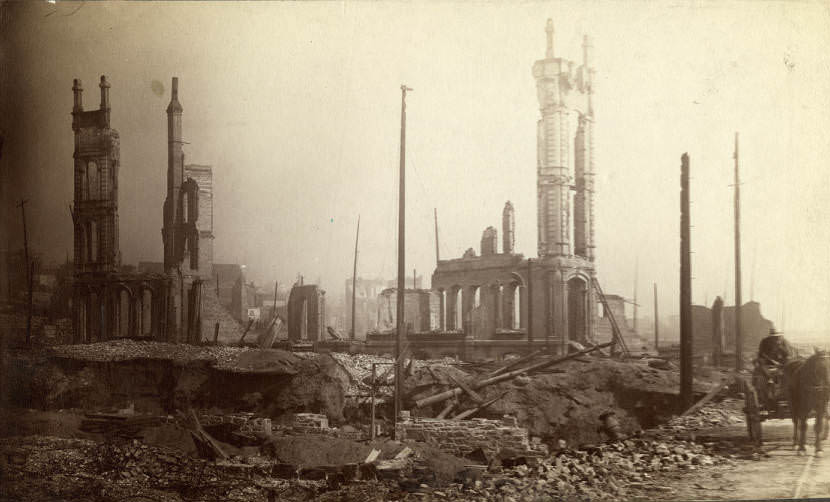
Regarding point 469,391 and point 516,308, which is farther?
point 516,308

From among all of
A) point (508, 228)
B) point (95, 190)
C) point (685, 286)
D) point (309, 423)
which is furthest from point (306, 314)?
point (685, 286)

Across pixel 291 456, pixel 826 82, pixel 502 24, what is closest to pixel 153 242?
pixel 291 456

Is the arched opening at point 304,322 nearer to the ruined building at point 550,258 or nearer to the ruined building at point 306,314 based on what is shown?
the ruined building at point 306,314

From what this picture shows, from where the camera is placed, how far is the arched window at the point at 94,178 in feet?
23.9

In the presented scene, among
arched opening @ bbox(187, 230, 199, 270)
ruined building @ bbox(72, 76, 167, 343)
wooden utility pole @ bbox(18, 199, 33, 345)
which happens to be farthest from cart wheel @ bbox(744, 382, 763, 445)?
wooden utility pole @ bbox(18, 199, 33, 345)

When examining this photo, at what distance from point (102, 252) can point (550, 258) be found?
4567mm

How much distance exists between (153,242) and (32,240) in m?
1.09

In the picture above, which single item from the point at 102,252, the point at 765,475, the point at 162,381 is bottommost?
the point at 765,475

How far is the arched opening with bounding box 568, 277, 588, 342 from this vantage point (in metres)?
7.73

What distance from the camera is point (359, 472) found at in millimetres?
6781

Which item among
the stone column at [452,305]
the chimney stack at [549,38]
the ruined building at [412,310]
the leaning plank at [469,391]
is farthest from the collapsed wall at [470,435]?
the chimney stack at [549,38]

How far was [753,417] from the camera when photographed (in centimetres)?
711

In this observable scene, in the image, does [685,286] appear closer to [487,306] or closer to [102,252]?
[487,306]

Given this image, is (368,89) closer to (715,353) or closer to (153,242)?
(153,242)
